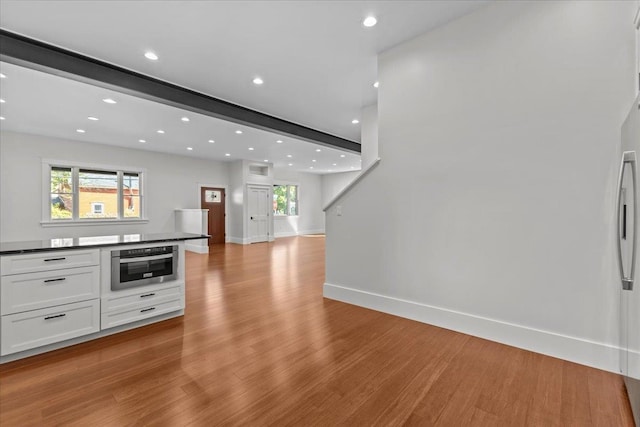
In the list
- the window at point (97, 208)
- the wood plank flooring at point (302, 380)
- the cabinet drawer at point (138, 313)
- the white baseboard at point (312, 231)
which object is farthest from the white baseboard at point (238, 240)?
the wood plank flooring at point (302, 380)

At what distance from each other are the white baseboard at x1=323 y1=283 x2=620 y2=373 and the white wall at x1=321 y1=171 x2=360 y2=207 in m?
9.99

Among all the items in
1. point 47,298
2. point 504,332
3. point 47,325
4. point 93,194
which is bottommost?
point 504,332

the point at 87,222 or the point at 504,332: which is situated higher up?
the point at 87,222

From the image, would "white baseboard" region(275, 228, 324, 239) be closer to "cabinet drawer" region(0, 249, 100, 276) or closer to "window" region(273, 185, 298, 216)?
"window" region(273, 185, 298, 216)

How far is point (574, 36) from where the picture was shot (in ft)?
7.18

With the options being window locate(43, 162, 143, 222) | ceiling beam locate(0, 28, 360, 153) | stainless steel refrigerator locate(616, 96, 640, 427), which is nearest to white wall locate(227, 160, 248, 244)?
window locate(43, 162, 143, 222)

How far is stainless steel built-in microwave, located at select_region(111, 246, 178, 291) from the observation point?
272 centimetres

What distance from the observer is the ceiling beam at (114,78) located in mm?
2965

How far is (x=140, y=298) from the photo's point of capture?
9.42 ft

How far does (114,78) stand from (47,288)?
2677 millimetres

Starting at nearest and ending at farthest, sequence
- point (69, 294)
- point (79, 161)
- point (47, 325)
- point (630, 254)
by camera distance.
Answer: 1. point (630, 254)
2. point (47, 325)
3. point (69, 294)
4. point (79, 161)

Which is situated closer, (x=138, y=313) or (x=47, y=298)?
(x=47, y=298)

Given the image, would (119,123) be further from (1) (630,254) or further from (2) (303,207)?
(2) (303,207)

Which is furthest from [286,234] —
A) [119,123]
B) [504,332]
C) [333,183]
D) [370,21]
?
[504,332]
